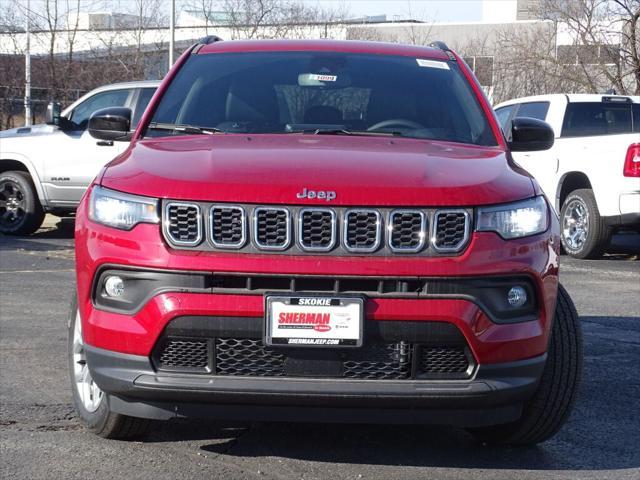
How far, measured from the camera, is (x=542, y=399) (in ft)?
14.8

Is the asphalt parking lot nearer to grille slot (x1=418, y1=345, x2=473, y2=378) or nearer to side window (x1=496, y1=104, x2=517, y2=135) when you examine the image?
grille slot (x1=418, y1=345, x2=473, y2=378)

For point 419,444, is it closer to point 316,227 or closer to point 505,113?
point 316,227

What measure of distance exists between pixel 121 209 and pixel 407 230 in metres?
1.06

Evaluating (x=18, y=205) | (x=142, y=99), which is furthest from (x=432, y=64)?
(x=18, y=205)

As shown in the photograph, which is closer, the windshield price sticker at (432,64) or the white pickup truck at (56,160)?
the windshield price sticker at (432,64)

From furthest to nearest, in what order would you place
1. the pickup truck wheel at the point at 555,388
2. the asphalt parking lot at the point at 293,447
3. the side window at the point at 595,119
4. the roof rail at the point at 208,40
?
the side window at the point at 595,119 < the roof rail at the point at 208,40 < the pickup truck wheel at the point at 555,388 < the asphalt parking lot at the point at 293,447

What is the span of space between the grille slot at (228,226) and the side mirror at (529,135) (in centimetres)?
201

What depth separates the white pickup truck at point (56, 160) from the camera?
43.4 ft

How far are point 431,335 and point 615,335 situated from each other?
157 inches

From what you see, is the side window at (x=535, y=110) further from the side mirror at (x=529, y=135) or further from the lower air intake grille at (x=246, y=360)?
the lower air intake grille at (x=246, y=360)

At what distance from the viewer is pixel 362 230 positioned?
161 inches

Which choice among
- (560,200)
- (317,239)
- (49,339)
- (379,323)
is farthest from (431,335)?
(560,200)

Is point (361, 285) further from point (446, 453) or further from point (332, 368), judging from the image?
point (446, 453)

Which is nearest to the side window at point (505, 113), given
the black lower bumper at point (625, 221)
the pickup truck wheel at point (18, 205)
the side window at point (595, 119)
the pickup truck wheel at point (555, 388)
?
the side window at point (595, 119)
